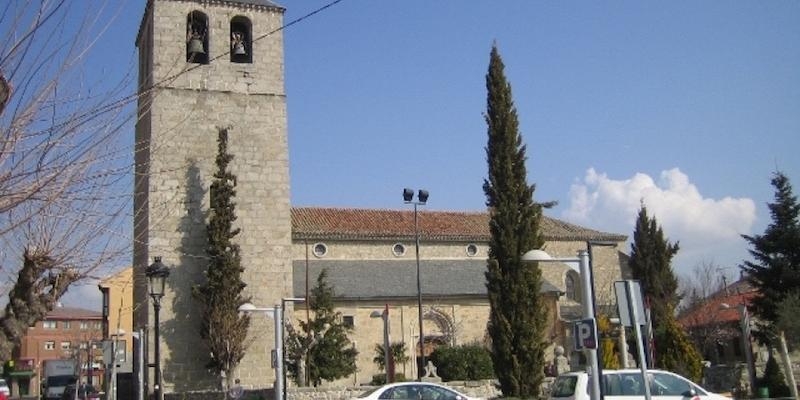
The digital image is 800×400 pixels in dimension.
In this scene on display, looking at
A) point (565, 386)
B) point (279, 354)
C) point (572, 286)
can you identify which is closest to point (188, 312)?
point (279, 354)

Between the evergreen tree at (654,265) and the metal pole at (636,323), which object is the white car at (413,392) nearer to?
the metal pole at (636,323)

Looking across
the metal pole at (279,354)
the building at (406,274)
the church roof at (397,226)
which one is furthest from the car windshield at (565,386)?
the church roof at (397,226)

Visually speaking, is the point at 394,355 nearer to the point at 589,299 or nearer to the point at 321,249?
the point at 321,249

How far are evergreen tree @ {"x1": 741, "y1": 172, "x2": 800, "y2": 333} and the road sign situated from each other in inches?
941

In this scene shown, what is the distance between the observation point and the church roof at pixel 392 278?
37.9 meters

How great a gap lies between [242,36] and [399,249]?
53.0ft

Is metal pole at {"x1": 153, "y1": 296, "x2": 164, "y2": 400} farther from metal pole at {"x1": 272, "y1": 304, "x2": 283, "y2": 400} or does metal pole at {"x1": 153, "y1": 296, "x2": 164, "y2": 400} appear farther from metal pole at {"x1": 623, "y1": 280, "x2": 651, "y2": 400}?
metal pole at {"x1": 623, "y1": 280, "x2": 651, "y2": 400}

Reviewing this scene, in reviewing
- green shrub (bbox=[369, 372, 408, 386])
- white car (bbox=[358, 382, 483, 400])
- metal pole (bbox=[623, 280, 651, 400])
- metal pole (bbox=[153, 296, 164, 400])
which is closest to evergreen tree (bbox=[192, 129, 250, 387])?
green shrub (bbox=[369, 372, 408, 386])

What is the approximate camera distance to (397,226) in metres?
42.3

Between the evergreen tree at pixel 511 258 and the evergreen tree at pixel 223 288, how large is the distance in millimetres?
9735

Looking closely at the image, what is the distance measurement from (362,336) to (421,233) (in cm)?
782

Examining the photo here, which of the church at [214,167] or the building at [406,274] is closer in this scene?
the church at [214,167]

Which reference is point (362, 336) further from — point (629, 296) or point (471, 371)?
point (629, 296)

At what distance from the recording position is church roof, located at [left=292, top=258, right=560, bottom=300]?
124 ft
